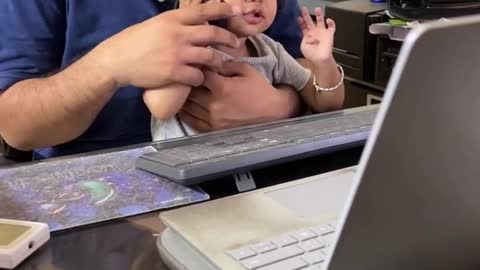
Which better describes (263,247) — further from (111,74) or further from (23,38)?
(23,38)

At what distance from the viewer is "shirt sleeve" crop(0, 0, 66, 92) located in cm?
103

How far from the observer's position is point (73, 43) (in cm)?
109

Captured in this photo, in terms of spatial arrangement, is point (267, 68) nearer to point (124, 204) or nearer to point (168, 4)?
point (168, 4)

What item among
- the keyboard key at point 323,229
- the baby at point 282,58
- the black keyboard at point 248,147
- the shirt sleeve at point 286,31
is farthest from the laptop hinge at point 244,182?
the shirt sleeve at point 286,31

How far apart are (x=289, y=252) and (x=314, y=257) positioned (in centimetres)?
2

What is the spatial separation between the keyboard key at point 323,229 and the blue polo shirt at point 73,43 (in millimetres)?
520

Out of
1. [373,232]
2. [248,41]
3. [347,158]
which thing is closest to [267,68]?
[248,41]

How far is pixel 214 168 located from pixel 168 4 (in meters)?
0.45

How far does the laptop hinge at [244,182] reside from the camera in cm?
79

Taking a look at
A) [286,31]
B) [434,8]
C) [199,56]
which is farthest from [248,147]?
[434,8]

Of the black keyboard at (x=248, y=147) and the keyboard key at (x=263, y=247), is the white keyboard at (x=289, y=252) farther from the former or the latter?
the black keyboard at (x=248, y=147)

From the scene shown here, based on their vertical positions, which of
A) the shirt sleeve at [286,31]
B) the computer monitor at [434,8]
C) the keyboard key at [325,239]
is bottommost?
the keyboard key at [325,239]

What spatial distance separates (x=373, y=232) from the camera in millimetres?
462

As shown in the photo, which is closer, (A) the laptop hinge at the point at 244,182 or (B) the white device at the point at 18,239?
(B) the white device at the point at 18,239
